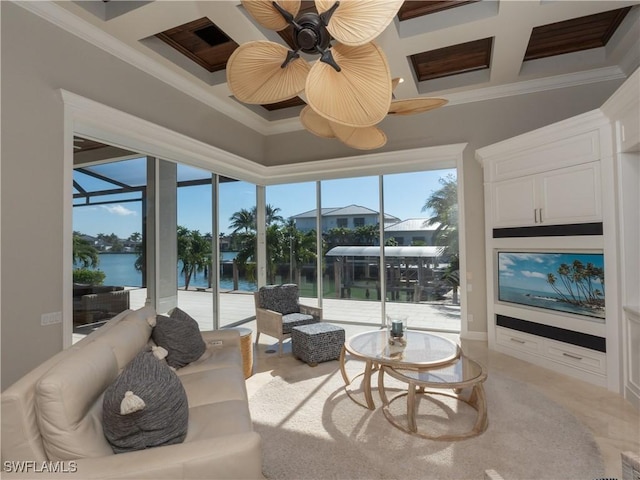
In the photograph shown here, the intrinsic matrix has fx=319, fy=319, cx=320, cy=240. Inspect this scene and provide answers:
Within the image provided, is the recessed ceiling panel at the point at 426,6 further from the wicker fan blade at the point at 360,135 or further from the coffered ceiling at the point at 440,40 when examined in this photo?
the wicker fan blade at the point at 360,135

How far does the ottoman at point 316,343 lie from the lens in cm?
349

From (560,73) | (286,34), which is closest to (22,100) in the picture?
(286,34)

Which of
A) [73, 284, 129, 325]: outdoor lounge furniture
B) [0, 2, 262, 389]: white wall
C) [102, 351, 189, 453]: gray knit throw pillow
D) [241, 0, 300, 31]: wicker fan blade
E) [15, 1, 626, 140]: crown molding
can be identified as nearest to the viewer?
[102, 351, 189, 453]: gray knit throw pillow

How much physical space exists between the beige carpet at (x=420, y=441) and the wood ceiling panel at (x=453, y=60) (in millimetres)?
3537

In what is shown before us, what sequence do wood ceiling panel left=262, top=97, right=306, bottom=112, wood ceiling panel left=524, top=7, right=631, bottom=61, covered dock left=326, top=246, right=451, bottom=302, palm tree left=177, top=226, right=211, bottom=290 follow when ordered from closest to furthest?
wood ceiling panel left=524, top=7, right=631, bottom=61 → palm tree left=177, top=226, right=211, bottom=290 → wood ceiling panel left=262, top=97, right=306, bottom=112 → covered dock left=326, top=246, right=451, bottom=302

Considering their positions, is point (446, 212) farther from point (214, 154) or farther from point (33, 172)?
point (33, 172)

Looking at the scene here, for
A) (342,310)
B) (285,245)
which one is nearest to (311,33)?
(285,245)

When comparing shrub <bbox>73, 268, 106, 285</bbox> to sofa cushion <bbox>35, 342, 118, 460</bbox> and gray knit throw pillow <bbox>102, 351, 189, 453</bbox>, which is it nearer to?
sofa cushion <bbox>35, 342, 118, 460</bbox>

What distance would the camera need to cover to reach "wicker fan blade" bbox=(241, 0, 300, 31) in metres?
1.54

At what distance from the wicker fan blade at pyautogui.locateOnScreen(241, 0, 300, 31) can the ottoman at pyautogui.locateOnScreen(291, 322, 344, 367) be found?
287 cm

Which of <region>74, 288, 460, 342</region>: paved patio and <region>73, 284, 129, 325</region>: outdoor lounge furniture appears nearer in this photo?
<region>73, 284, 129, 325</region>: outdoor lounge furniture

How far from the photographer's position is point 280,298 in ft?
14.3

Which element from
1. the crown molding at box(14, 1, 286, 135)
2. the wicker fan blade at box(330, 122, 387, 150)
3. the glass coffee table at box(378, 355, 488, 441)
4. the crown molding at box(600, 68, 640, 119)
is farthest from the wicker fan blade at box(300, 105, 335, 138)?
the crown molding at box(600, 68, 640, 119)

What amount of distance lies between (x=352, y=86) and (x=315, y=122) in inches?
29.7
